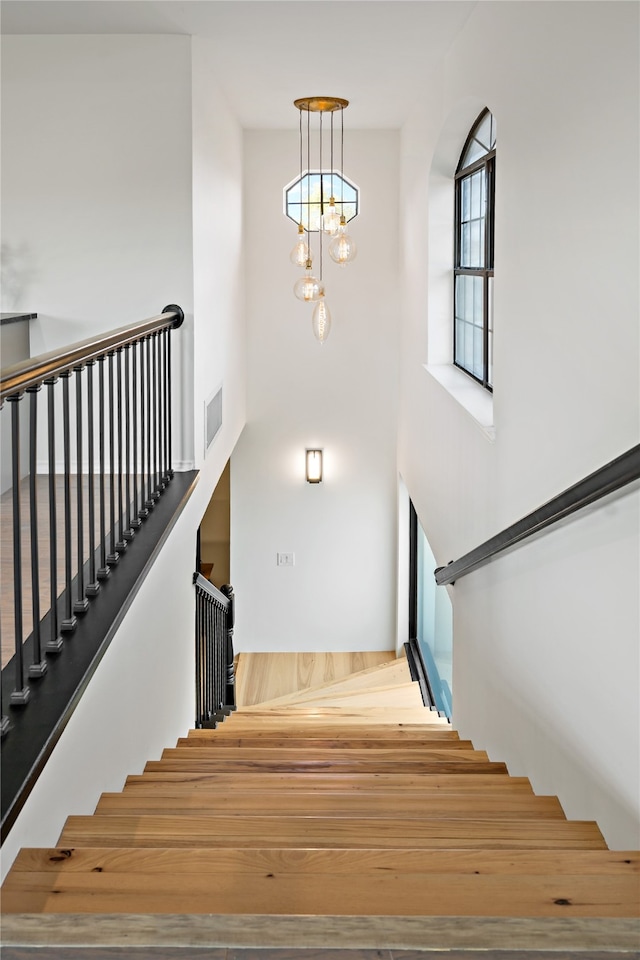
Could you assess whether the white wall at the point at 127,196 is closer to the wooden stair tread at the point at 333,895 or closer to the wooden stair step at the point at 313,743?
the wooden stair step at the point at 313,743

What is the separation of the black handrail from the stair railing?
2064mm

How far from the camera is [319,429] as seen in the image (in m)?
8.94

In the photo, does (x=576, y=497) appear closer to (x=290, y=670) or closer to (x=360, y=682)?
(x=360, y=682)

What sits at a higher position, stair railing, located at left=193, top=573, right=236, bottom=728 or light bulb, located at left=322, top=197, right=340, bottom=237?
light bulb, located at left=322, top=197, right=340, bottom=237

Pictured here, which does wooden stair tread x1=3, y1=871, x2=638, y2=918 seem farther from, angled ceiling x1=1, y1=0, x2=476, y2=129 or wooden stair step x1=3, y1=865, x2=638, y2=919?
angled ceiling x1=1, y1=0, x2=476, y2=129

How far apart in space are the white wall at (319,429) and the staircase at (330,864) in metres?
5.62

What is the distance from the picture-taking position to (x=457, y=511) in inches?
211

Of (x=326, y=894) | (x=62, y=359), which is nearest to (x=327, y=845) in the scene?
(x=326, y=894)

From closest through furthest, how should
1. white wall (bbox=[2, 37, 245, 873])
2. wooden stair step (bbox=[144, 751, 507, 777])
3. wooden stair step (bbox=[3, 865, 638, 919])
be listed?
wooden stair step (bbox=[3, 865, 638, 919]) → wooden stair step (bbox=[144, 751, 507, 777]) → white wall (bbox=[2, 37, 245, 873])

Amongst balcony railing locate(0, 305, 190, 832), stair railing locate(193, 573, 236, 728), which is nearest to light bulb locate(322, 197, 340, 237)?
balcony railing locate(0, 305, 190, 832)

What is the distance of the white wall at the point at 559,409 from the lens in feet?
7.93

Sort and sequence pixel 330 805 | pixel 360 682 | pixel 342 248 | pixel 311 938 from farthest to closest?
1. pixel 360 682
2. pixel 342 248
3. pixel 330 805
4. pixel 311 938

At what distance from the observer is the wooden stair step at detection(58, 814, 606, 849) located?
236 centimetres

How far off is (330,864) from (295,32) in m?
4.55
